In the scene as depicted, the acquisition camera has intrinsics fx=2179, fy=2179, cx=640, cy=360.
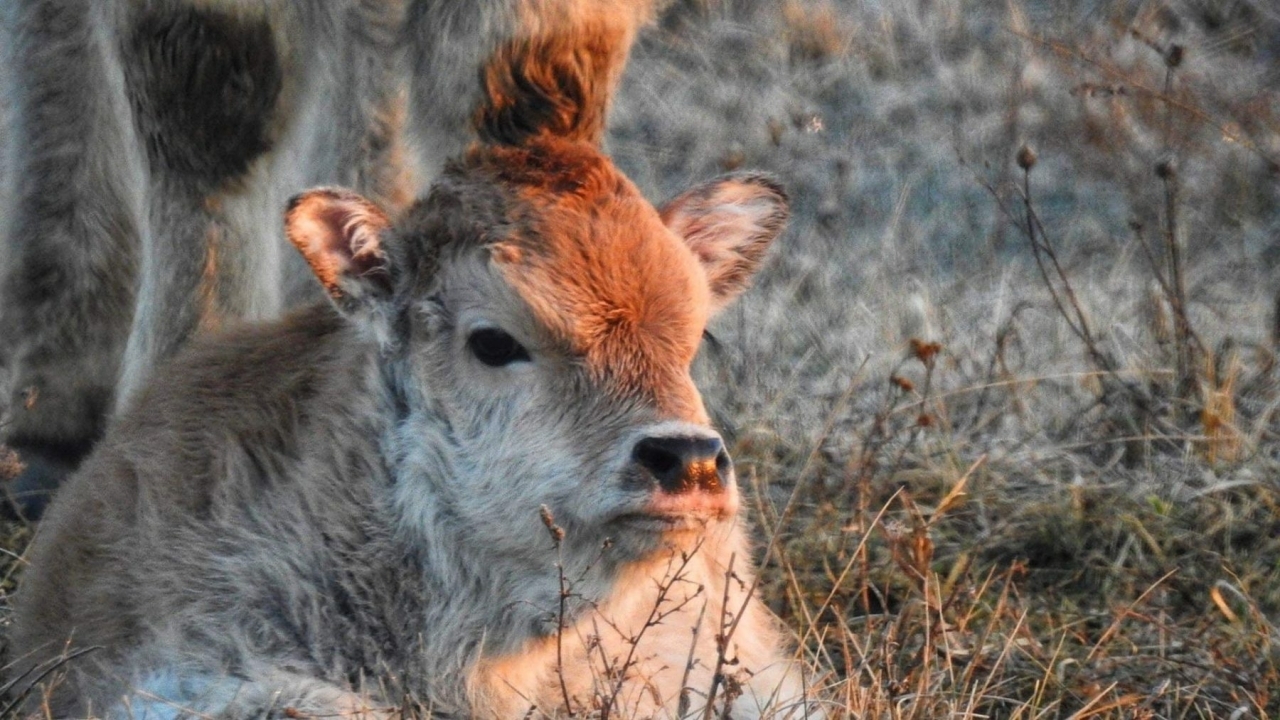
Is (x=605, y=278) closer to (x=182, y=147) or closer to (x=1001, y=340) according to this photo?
(x=182, y=147)

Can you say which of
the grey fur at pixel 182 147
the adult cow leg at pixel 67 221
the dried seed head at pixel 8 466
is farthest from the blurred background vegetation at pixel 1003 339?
the adult cow leg at pixel 67 221

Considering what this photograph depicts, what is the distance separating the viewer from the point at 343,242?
511 cm

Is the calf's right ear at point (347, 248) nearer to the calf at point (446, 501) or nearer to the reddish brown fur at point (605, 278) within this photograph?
the calf at point (446, 501)

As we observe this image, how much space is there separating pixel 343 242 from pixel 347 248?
2 centimetres

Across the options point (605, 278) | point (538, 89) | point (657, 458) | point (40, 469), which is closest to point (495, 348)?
point (605, 278)

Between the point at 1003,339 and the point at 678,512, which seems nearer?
the point at 678,512

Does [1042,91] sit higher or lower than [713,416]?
higher

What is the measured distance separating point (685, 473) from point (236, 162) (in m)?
3.06

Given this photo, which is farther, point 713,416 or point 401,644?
point 713,416

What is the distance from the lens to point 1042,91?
405 inches

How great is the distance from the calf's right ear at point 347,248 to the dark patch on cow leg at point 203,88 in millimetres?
1940

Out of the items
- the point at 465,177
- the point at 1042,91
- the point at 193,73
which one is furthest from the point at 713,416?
the point at 1042,91

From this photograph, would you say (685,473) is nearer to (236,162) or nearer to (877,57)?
(236,162)

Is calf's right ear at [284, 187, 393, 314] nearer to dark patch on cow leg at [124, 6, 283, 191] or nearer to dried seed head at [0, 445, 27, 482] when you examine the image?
dried seed head at [0, 445, 27, 482]
